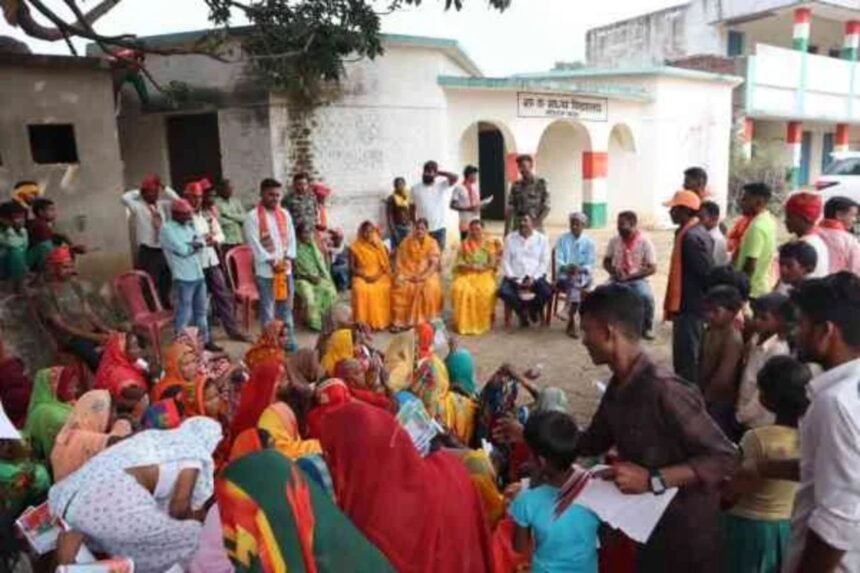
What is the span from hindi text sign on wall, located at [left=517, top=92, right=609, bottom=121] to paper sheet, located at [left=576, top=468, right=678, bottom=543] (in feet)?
38.3

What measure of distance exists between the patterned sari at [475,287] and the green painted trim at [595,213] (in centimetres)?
747

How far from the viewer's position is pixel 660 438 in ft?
6.79

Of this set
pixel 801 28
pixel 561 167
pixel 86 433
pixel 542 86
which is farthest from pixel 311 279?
pixel 801 28

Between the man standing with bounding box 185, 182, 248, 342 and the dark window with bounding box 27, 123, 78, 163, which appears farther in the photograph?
the dark window with bounding box 27, 123, 78, 163

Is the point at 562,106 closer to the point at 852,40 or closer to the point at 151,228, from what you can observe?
the point at 151,228

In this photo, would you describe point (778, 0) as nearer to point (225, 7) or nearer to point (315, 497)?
point (225, 7)

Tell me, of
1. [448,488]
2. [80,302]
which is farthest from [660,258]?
[448,488]

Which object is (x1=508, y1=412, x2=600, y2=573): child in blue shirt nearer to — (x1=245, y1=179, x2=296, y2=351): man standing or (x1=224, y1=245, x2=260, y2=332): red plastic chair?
(x1=245, y1=179, x2=296, y2=351): man standing

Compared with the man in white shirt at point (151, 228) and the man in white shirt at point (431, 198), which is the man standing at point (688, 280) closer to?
the man in white shirt at point (431, 198)

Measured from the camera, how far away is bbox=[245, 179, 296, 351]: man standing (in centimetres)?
714

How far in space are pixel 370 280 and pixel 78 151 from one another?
11.3 ft

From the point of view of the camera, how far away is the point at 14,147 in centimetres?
742

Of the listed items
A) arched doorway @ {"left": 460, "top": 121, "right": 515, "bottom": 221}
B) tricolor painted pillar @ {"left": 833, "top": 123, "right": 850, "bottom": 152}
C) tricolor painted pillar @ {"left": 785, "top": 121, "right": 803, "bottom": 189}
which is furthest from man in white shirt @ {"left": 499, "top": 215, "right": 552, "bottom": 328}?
tricolor painted pillar @ {"left": 833, "top": 123, "right": 850, "bottom": 152}

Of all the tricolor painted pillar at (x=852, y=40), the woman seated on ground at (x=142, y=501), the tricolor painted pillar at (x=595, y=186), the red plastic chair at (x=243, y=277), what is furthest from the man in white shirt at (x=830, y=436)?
the tricolor painted pillar at (x=852, y=40)
